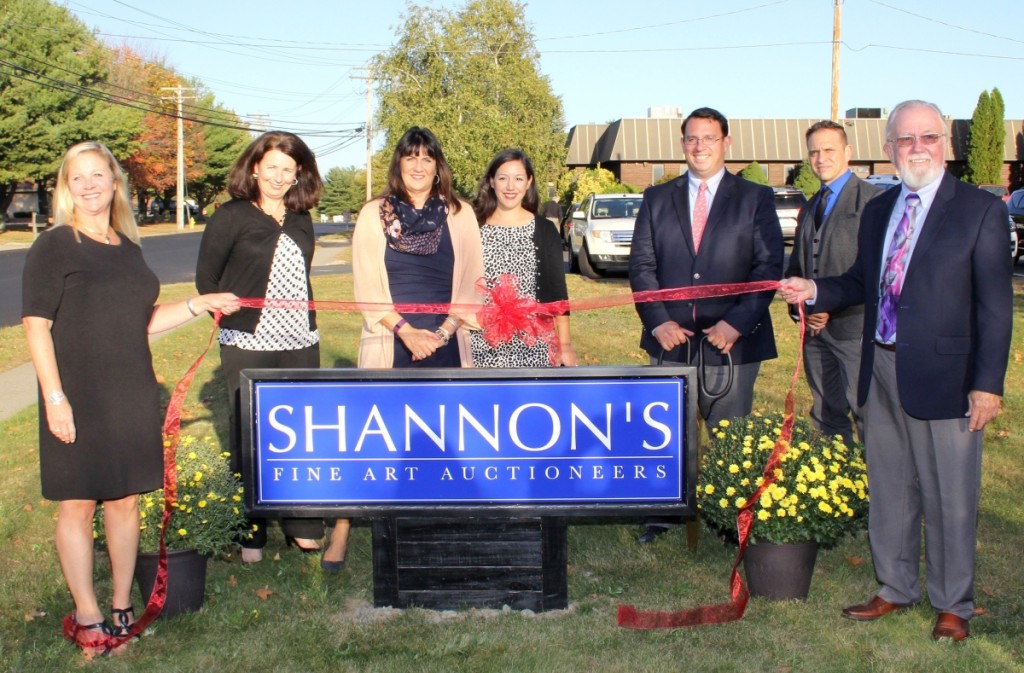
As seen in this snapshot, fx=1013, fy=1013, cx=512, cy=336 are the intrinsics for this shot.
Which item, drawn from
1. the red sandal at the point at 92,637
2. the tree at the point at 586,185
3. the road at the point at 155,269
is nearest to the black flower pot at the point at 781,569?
the red sandal at the point at 92,637

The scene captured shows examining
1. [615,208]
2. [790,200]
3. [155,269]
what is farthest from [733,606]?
[155,269]

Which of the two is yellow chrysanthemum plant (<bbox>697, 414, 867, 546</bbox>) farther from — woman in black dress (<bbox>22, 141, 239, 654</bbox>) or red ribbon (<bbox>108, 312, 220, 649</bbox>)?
woman in black dress (<bbox>22, 141, 239, 654</bbox>)

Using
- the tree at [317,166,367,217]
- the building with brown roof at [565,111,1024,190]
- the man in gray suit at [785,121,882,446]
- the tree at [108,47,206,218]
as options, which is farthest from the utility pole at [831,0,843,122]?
the tree at [317,166,367,217]

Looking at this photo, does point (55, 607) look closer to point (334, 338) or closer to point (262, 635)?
point (262, 635)

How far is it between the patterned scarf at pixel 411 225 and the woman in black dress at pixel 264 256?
0.46 meters

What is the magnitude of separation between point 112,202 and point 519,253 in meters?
1.97

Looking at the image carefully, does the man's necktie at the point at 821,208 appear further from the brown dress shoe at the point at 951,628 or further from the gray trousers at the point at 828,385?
the brown dress shoe at the point at 951,628

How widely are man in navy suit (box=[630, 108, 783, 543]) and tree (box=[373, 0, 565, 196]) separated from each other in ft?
109

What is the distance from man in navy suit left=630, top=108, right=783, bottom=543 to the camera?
469 centimetres

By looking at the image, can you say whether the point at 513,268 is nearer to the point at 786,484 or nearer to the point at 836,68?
the point at 786,484

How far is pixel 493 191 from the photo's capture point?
199 inches

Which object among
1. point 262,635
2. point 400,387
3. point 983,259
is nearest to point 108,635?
point 262,635

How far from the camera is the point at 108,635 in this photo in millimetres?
3814

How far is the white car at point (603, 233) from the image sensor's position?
1850cm
